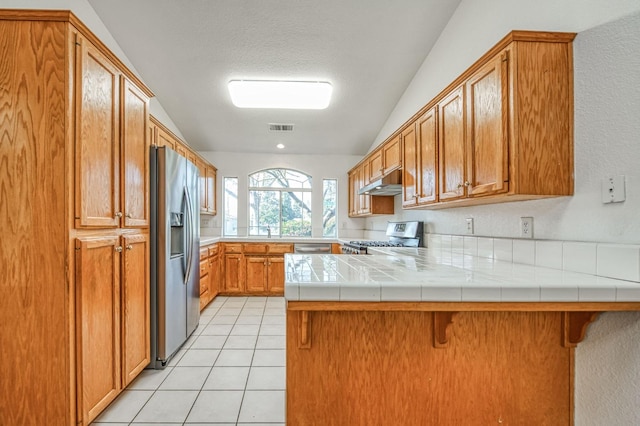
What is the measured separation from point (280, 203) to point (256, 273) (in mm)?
1320

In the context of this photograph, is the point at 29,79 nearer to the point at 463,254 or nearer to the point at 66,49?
the point at 66,49

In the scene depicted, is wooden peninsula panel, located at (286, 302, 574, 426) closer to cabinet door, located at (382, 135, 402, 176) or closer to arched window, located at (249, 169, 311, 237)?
cabinet door, located at (382, 135, 402, 176)

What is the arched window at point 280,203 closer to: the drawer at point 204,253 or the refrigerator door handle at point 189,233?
the drawer at point 204,253

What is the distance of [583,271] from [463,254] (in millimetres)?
1011

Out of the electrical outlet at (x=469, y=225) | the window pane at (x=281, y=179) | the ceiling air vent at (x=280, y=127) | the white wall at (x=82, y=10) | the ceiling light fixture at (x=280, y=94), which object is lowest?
the electrical outlet at (x=469, y=225)

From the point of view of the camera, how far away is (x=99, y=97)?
1.78 metres

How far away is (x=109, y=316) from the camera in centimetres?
185

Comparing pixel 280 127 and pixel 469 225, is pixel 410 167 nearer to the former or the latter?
pixel 469 225

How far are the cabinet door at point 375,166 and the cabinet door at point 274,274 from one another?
1762 millimetres

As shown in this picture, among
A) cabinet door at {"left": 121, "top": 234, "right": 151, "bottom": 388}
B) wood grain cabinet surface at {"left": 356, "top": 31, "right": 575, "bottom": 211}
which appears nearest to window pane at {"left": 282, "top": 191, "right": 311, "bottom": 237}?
cabinet door at {"left": 121, "top": 234, "right": 151, "bottom": 388}

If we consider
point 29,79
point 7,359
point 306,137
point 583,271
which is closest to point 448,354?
point 583,271

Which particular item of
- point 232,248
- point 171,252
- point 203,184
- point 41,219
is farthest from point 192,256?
point 203,184

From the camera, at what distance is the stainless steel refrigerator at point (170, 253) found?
2.43m

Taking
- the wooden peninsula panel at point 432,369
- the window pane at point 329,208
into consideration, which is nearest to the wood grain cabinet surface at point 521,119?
the wooden peninsula panel at point 432,369
